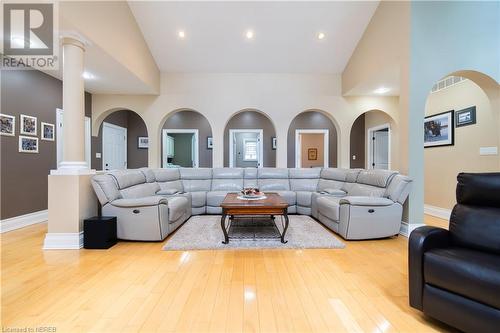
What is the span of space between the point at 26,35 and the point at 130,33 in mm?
1543

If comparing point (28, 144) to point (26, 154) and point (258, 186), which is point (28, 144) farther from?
point (258, 186)

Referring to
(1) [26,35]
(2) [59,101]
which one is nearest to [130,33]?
(1) [26,35]

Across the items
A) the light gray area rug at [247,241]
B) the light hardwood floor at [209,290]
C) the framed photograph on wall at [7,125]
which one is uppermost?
the framed photograph on wall at [7,125]

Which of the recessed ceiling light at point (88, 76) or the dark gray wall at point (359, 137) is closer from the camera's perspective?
the recessed ceiling light at point (88, 76)

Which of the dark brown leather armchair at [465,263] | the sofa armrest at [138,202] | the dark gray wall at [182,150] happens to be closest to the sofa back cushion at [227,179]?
the sofa armrest at [138,202]

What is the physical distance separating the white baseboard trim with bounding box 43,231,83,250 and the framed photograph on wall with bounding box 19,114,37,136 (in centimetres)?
221

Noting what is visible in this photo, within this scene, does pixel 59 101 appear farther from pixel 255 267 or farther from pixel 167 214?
pixel 255 267

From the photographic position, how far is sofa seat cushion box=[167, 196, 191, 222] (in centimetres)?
330

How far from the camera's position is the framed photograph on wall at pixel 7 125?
3.59 m

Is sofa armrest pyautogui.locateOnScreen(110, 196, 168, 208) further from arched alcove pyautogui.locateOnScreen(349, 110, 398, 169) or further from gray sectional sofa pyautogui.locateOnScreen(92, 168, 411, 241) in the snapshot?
arched alcove pyautogui.locateOnScreen(349, 110, 398, 169)

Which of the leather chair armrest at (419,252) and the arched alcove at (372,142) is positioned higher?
the arched alcove at (372,142)

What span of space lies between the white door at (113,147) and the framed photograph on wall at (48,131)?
1.62m

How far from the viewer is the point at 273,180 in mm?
5090

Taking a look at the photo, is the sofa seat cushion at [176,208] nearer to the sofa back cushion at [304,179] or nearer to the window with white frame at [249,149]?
the sofa back cushion at [304,179]
